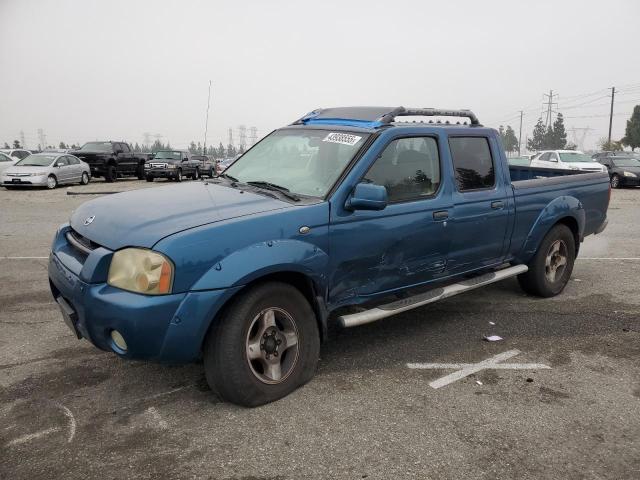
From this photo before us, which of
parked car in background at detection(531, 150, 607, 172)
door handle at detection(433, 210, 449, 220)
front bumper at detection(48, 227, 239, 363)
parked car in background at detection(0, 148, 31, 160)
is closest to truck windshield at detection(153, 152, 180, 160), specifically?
parked car in background at detection(0, 148, 31, 160)

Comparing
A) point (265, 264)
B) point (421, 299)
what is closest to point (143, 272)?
point (265, 264)

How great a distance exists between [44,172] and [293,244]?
792 inches

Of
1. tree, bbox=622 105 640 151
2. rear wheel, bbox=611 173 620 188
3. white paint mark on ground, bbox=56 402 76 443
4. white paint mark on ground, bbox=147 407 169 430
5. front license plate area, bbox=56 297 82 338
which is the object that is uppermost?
tree, bbox=622 105 640 151

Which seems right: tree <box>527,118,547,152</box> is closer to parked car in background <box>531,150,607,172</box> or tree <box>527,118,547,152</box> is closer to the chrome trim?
parked car in background <box>531,150,607,172</box>

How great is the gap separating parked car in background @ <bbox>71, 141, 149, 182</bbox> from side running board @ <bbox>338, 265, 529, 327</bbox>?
23736 millimetres

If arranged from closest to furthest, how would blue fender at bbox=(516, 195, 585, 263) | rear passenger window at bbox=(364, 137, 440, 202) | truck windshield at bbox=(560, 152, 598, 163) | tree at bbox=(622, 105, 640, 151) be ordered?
rear passenger window at bbox=(364, 137, 440, 202) → blue fender at bbox=(516, 195, 585, 263) → truck windshield at bbox=(560, 152, 598, 163) → tree at bbox=(622, 105, 640, 151)

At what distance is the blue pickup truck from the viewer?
300 centimetres

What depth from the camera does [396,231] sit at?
390 centimetres

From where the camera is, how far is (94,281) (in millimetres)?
3059

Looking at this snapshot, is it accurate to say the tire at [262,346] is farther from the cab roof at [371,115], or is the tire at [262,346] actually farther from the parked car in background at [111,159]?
the parked car in background at [111,159]

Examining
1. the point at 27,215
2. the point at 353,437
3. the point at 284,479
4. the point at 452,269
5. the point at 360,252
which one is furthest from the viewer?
the point at 27,215

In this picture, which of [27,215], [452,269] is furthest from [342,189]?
[27,215]

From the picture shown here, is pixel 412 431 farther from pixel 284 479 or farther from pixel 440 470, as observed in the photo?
pixel 284 479

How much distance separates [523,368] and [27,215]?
39.3 ft
